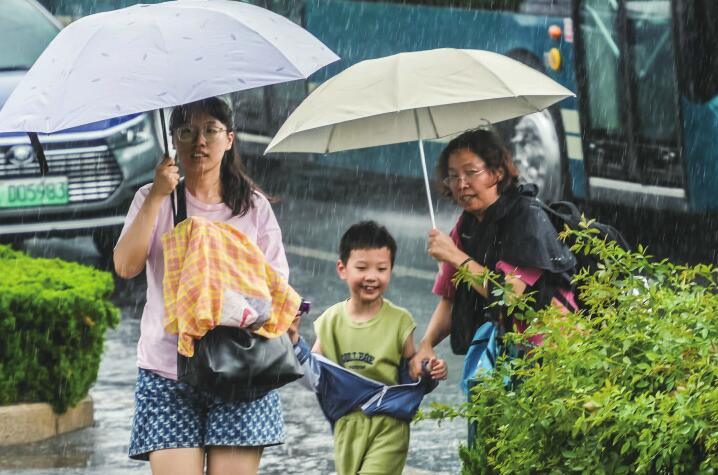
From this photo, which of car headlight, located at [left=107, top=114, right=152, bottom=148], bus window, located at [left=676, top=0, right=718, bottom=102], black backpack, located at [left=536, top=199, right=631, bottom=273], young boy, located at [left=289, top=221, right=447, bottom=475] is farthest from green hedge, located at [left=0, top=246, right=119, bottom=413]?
bus window, located at [left=676, top=0, right=718, bottom=102]

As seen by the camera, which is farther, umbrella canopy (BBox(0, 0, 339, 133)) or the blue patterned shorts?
the blue patterned shorts

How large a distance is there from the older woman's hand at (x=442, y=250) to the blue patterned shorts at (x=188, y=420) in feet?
2.52

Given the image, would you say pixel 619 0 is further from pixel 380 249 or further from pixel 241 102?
pixel 380 249

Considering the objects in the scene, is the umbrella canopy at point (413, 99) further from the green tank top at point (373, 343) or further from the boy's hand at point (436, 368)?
the boy's hand at point (436, 368)

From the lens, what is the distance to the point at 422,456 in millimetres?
7516

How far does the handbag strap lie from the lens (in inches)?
207

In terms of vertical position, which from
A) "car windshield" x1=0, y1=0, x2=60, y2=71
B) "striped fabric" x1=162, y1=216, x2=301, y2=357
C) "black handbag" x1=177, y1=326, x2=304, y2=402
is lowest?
"black handbag" x1=177, y1=326, x2=304, y2=402

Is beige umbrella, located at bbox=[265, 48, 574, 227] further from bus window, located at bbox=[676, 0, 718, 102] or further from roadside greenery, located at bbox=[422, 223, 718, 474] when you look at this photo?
bus window, located at bbox=[676, 0, 718, 102]

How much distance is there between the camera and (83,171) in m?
12.0

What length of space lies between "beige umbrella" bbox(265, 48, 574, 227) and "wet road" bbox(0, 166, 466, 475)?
3.54 ft

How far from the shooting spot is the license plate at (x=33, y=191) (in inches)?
463

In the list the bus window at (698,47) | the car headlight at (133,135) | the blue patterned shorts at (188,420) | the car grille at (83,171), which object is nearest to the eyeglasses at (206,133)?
the blue patterned shorts at (188,420)

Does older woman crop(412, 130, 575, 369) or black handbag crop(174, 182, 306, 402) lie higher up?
older woman crop(412, 130, 575, 369)

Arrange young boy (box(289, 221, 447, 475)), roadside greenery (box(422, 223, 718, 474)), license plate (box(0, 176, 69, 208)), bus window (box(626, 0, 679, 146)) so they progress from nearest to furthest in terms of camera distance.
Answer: roadside greenery (box(422, 223, 718, 474)) → young boy (box(289, 221, 447, 475)) → license plate (box(0, 176, 69, 208)) → bus window (box(626, 0, 679, 146))
